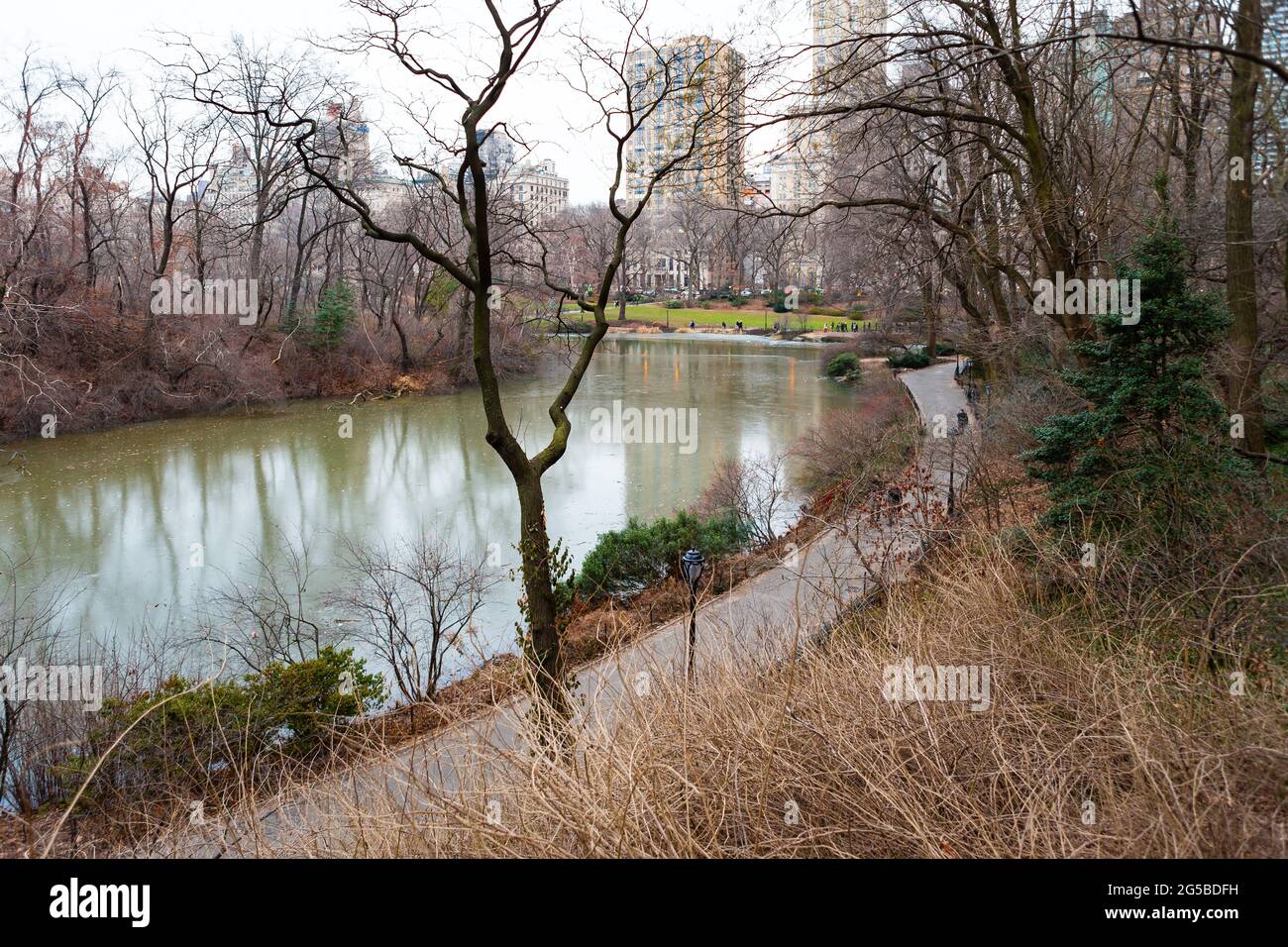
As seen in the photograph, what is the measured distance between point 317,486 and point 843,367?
2455 cm

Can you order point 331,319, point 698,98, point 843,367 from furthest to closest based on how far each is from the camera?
point 843,367 < point 331,319 < point 698,98

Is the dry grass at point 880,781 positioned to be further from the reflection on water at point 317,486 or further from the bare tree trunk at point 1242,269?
the reflection on water at point 317,486

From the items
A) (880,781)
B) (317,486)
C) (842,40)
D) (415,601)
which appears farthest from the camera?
(317,486)

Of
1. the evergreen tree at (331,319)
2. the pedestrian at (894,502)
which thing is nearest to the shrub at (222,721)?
the pedestrian at (894,502)

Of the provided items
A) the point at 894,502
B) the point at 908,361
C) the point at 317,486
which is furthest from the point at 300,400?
the point at 894,502

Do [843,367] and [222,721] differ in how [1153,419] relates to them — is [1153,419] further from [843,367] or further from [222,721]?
[843,367]

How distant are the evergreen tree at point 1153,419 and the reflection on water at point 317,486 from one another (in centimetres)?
635

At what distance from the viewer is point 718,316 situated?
230 feet

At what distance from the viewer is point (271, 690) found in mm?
7168

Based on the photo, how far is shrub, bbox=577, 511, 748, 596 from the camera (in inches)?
444

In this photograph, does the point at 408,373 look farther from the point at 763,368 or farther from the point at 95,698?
the point at 95,698

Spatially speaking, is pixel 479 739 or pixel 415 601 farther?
pixel 415 601

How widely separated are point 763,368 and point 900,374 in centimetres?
753
